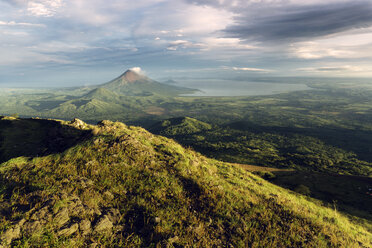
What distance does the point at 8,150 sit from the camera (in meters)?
Answer: 19.0

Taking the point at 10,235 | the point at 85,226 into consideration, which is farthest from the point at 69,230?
the point at 10,235

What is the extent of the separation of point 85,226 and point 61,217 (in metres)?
1.31

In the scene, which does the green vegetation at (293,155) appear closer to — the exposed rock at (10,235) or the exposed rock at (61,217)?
the exposed rock at (61,217)

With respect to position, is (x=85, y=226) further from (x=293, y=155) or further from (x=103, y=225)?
(x=293, y=155)

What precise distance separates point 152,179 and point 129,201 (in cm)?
284

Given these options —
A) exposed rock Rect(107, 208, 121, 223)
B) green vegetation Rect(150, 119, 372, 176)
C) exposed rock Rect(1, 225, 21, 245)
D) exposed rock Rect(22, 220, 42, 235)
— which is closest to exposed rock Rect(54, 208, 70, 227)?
exposed rock Rect(22, 220, 42, 235)

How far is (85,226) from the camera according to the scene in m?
7.88

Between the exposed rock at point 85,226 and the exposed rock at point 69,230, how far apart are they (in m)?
0.19

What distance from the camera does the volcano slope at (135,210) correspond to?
7.63m

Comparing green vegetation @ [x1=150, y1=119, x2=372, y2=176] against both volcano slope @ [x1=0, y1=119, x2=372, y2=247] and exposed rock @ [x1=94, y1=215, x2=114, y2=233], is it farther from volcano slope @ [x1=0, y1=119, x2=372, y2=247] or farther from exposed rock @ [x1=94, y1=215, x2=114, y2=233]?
exposed rock @ [x1=94, y1=215, x2=114, y2=233]

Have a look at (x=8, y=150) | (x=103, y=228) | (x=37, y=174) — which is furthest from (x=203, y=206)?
(x=8, y=150)

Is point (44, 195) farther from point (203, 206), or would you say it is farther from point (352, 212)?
point (352, 212)

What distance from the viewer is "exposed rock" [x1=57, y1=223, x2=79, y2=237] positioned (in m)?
7.31

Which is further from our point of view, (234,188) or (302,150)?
(302,150)
